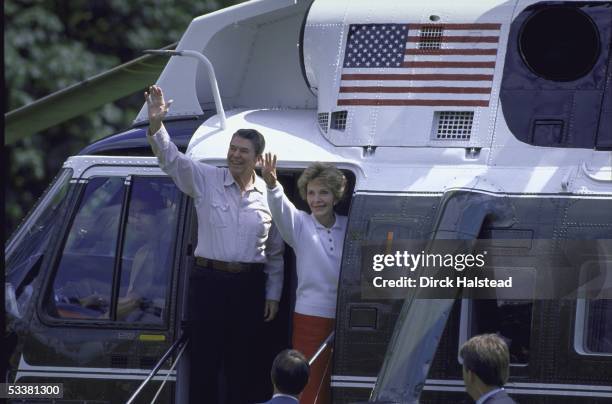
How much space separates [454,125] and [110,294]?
2.14 m

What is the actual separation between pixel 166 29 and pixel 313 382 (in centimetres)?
920

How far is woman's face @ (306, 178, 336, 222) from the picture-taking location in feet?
24.6

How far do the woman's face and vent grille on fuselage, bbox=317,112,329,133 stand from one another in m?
0.54

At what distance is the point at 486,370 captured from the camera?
612 centimetres

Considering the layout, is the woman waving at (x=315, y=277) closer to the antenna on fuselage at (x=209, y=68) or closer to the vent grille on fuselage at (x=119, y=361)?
the antenna on fuselage at (x=209, y=68)

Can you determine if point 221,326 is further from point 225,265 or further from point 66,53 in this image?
point 66,53

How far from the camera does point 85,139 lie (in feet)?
51.6

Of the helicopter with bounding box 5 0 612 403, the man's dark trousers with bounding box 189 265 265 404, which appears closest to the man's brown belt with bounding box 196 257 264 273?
the man's dark trousers with bounding box 189 265 265 404

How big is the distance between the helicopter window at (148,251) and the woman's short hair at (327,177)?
0.87m

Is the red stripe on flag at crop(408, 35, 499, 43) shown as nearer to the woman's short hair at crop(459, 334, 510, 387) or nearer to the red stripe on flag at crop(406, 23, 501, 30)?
the red stripe on flag at crop(406, 23, 501, 30)

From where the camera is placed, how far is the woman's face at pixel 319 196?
7.49m

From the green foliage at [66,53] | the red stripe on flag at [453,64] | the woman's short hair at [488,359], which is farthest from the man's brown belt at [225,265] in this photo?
the green foliage at [66,53]

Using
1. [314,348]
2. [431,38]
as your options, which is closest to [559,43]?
[431,38]

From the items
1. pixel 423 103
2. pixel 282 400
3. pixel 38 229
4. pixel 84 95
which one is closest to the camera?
pixel 282 400
